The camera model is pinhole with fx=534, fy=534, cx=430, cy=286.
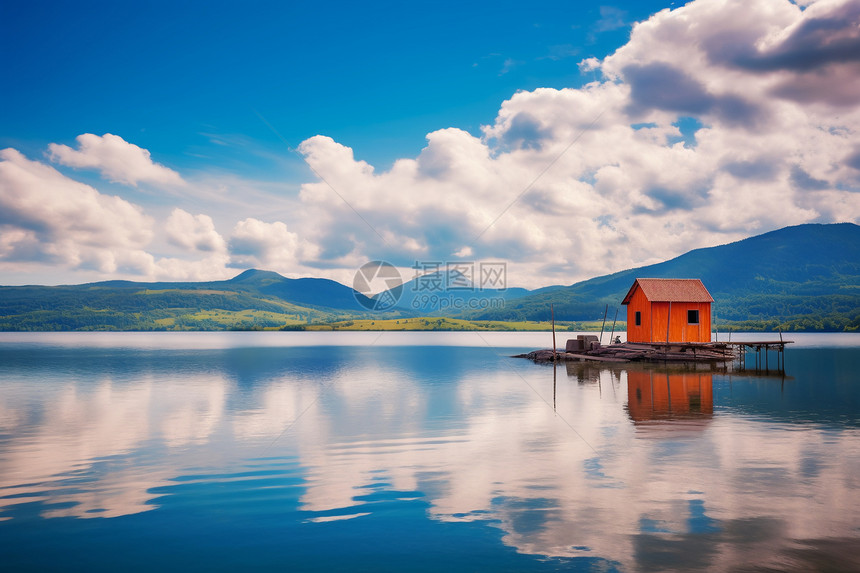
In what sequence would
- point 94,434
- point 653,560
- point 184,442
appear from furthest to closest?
point 94,434 < point 184,442 < point 653,560

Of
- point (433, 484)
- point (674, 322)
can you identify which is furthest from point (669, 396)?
point (674, 322)

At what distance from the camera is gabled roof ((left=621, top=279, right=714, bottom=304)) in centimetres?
6353

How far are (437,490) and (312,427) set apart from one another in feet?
39.3

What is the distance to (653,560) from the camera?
10.5 metres

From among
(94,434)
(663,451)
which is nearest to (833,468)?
(663,451)

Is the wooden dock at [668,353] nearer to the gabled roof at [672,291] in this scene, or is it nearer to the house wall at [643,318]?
the house wall at [643,318]

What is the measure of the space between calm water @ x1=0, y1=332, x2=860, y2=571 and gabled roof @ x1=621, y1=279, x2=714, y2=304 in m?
29.5

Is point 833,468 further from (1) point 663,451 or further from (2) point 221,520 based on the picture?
(2) point 221,520

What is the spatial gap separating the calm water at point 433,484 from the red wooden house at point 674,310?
29.6m

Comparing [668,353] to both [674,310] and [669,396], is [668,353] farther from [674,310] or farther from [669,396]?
[669,396]

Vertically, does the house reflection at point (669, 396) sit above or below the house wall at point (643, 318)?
below

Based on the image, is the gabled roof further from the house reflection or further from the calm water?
the calm water

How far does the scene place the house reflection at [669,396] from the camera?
27.9 m

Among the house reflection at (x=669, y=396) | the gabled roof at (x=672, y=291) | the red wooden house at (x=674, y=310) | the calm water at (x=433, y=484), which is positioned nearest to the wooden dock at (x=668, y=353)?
the red wooden house at (x=674, y=310)
